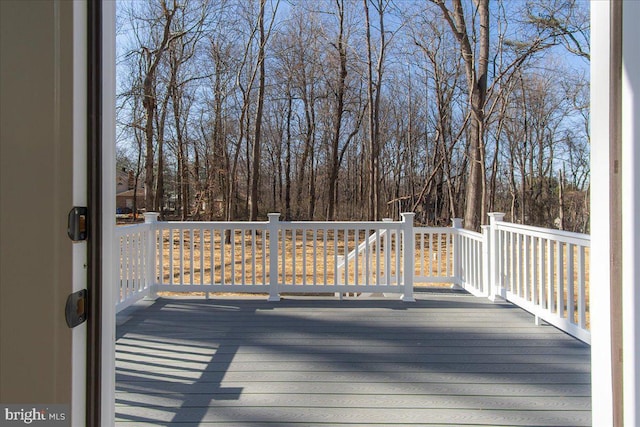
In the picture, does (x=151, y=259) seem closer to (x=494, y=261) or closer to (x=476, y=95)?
(x=494, y=261)

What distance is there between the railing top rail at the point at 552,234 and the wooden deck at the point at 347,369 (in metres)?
0.74

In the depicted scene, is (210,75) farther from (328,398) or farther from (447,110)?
(328,398)

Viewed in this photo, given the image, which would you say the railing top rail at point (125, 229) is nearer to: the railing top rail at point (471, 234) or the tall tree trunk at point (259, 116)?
the railing top rail at point (471, 234)

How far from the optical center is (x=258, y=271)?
8648 millimetres

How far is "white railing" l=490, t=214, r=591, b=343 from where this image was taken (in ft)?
8.64

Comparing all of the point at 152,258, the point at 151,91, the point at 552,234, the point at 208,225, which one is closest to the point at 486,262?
the point at 552,234

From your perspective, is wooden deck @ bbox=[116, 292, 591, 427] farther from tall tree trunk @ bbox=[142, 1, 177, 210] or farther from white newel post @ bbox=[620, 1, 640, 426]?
tall tree trunk @ bbox=[142, 1, 177, 210]

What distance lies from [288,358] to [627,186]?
2130 mm

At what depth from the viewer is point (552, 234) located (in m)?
2.91

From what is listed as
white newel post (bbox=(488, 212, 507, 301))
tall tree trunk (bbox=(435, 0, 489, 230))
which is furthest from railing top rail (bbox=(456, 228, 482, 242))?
tall tree trunk (bbox=(435, 0, 489, 230))

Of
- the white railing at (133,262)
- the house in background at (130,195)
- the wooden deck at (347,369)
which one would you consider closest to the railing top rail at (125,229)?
the white railing at (133,262)

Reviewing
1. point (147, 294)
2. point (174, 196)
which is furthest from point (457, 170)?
point (147, 294)

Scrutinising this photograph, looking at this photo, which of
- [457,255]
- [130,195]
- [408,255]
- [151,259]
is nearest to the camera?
[408,255]
